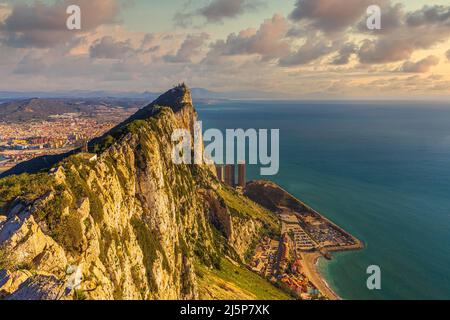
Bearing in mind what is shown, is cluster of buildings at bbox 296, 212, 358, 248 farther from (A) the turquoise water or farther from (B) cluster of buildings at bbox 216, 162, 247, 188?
(B) cluster of buildings at bbox 216, 162, 247, 188

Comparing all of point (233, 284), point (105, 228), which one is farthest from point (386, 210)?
point (105, 228)

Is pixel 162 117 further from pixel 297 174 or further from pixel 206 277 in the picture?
pixel 297 174

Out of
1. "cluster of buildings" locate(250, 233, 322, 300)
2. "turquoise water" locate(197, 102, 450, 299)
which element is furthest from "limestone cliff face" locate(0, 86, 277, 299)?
"turquoise water" locate(197, 102, 450, 299)

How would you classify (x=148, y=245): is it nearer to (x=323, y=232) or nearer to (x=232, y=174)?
(x=323, y=232)

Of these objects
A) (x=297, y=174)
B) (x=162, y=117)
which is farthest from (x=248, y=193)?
(x=162, y=117)

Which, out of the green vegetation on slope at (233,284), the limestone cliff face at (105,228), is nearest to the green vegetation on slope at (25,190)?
the limestone cliff face at (105,228)
